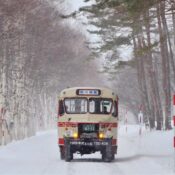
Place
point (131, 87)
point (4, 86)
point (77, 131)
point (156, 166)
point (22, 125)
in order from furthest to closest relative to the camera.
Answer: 1. point (131, 87)
2. point (22, 125)
3. point (4, 86)
4. point (77, 131)
5. point (156, 166)

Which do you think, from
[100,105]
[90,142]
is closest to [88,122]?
[90,142]

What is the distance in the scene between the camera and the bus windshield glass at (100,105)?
2316cm

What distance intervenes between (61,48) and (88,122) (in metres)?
35.5

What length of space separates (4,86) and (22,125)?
848cm

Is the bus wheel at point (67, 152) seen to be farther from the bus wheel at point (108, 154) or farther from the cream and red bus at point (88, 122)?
the bus wheel at point (108, 154)

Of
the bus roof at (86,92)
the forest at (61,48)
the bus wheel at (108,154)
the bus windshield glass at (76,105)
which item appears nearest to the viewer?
the bus wheel at (108,154)

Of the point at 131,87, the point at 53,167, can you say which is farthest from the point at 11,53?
the point at 131,87

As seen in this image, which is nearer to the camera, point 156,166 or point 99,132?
point 156,166

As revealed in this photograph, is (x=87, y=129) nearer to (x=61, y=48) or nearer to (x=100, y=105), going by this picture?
(x=100, y=105)

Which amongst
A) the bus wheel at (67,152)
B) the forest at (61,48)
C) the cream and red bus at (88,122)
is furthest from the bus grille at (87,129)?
the forest at (61,48)

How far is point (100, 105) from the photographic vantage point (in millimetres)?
23328

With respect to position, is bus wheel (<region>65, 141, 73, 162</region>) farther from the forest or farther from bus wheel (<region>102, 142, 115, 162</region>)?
the forest

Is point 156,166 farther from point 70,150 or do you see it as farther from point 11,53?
point 11,53

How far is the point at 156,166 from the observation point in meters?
19.2
